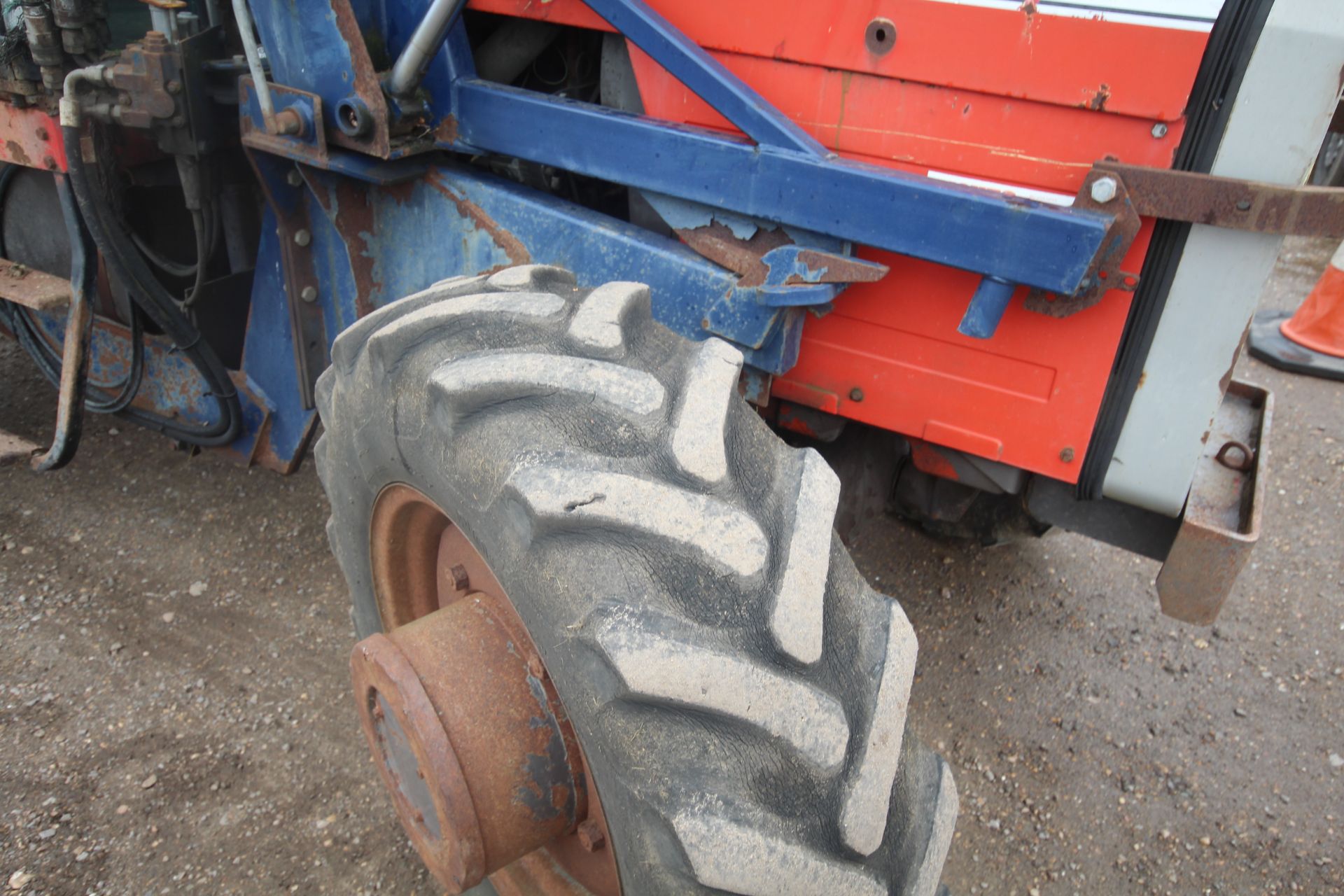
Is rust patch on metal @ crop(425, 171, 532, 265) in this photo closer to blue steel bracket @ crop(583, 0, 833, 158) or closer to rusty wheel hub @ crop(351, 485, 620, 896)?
blue steel bracket @ crop(583, 0, 833, 158)

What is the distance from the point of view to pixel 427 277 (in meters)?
1.98

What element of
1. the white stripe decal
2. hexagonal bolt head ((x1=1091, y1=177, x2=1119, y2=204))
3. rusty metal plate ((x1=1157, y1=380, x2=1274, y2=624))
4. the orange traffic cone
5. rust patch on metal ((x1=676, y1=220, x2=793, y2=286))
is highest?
the white stripe decal

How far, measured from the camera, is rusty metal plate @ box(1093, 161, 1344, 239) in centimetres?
124

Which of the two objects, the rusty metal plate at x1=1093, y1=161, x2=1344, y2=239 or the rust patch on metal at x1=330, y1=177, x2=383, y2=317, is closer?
the rusty metal plate at x1=1093, y1=161, x2=1344, y2=239

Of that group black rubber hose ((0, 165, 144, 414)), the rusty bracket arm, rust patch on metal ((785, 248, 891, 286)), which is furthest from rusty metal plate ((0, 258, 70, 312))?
rust patch on metal ((785, 248, 891, 286))

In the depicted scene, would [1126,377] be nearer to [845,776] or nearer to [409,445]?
[845,776]

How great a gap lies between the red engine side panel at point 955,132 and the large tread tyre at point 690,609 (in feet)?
1.55

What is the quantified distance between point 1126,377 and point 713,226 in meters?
0.68

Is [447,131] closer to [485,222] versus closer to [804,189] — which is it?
[485,222]

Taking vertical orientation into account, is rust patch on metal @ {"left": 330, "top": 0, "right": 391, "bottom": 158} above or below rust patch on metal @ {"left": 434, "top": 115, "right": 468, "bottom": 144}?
above

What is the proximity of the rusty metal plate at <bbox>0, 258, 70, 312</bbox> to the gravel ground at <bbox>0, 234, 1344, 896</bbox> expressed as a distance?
0.62 m

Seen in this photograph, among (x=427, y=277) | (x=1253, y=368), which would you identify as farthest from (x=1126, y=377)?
(x=1253, y=368)

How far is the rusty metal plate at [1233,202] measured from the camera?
1.24 m

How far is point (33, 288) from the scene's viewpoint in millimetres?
2359
